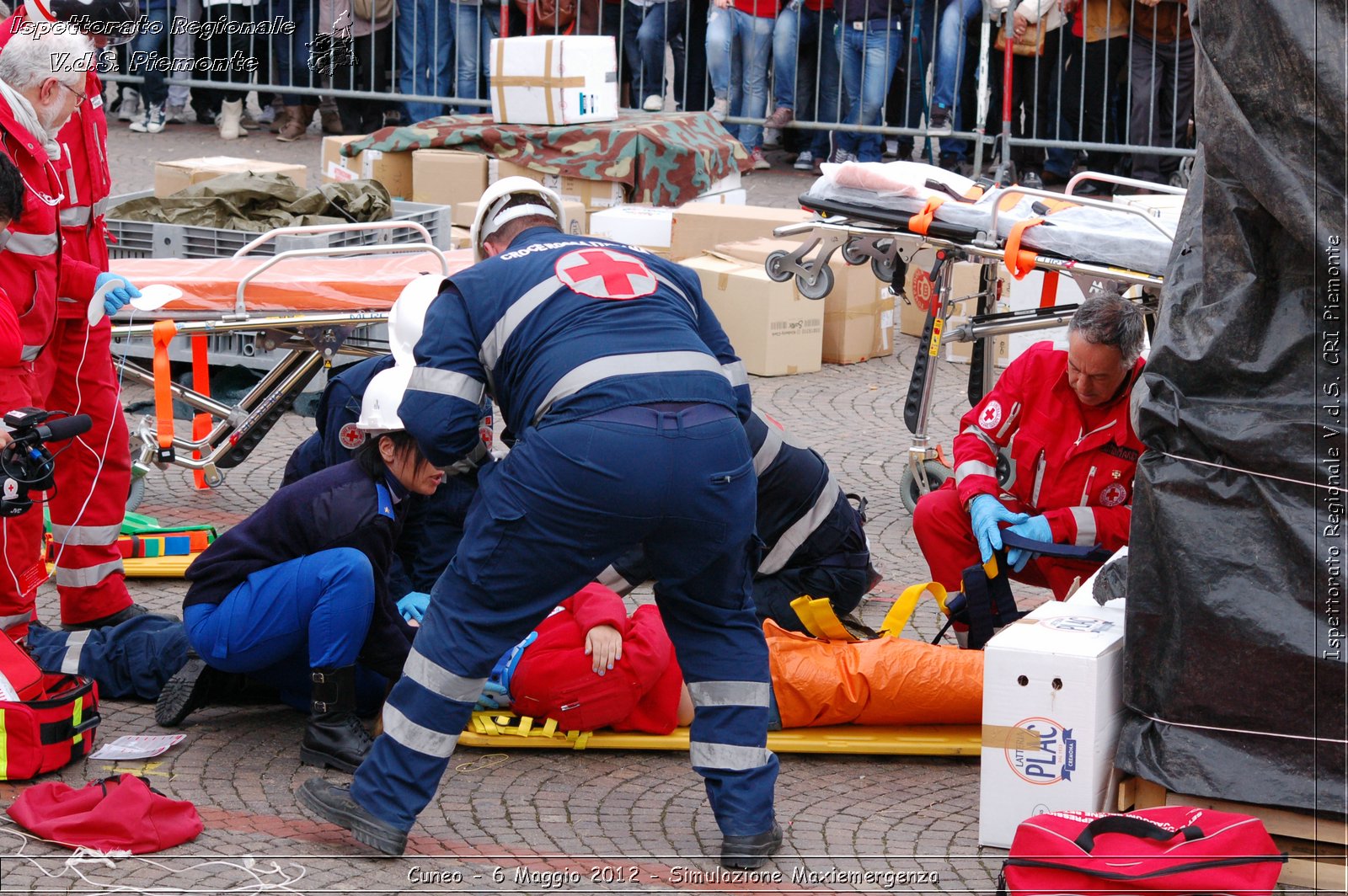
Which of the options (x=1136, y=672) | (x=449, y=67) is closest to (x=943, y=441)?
(x=1136, y=672)

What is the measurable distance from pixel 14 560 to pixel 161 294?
1.16 metres

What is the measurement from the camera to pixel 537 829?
4.04m

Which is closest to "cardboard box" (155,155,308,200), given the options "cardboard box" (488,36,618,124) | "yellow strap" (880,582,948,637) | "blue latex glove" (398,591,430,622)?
"cardboard box" (488,36,618,124)

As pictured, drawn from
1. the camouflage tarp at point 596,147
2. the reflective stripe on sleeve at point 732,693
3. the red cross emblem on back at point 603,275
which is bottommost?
the reflective stripe on sleeve at point 732,693

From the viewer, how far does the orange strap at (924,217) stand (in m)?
6.02

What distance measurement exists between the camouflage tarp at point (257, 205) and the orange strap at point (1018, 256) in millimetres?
3510

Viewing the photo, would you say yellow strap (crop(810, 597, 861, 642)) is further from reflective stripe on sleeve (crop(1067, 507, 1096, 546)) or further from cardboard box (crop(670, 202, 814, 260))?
cardboard box (crop(670, 202, 814, 260))

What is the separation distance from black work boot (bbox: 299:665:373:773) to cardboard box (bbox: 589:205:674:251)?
19.6 feet

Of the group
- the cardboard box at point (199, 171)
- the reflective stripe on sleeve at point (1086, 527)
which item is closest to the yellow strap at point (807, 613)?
the reflective stripe on sleeve at point (1086, 527)

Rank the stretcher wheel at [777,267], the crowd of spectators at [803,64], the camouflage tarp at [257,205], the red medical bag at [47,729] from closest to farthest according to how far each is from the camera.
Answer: the red medical bag at [47,729], the stretcher wheel at [777,267], the camouflage tarp at [257,205], the crowd of spectators at [803,64]

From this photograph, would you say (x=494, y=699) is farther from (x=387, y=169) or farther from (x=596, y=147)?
(x=387, y=169)

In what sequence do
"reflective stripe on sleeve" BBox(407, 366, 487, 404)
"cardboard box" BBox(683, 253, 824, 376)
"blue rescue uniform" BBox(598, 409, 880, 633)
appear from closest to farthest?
"reflective stripe on sleeve" BBox(407, 366, 487, 404)
"blue rescue uniform" BBox(598, 409, 880, 633)
"cardboard box" BBox(683, 253, 824, 376)

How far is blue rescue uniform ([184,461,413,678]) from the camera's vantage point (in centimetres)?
422

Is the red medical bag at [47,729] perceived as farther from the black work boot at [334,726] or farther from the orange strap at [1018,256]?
the orange strap at [1018,256]
